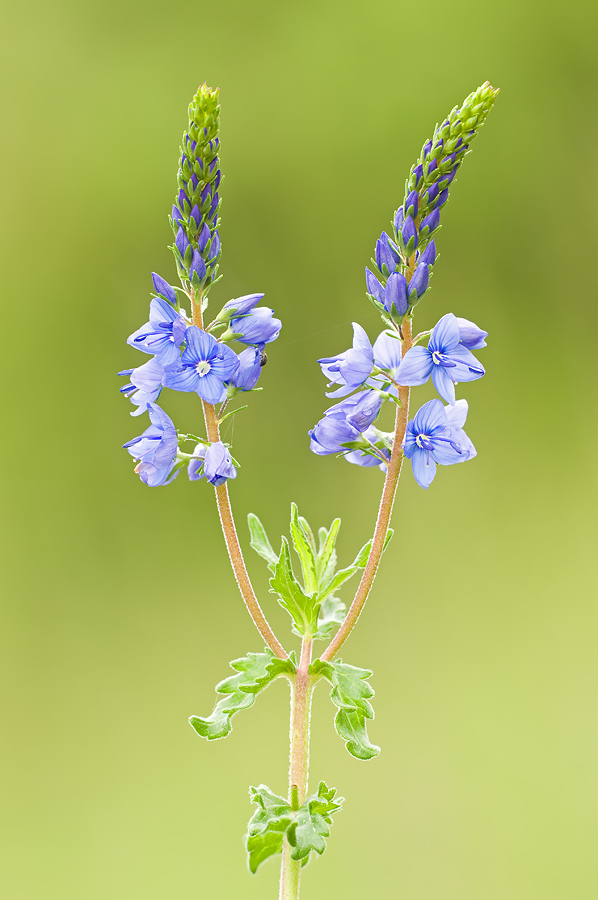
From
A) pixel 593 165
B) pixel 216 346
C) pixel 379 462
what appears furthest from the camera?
pixel 593 165

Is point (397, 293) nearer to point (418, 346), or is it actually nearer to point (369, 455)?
point (418, 346)

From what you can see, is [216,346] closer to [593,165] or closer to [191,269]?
[191,269]

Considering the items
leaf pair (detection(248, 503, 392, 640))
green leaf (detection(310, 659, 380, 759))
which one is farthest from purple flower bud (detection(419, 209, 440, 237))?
green leaf (detection(310, 659, 380, 759))

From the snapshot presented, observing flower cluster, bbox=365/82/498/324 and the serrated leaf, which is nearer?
flower cluster, bbox=365/82/498/324

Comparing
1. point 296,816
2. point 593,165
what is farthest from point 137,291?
point 296,816

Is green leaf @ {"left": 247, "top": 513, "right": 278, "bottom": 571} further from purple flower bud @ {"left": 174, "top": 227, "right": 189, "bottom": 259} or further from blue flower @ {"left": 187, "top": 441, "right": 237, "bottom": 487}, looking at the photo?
purple flower bud @ {"left": 174, "top": 227, "right": 189, "bottom": 259}

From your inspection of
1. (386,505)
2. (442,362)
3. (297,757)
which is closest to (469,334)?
(442,362)
